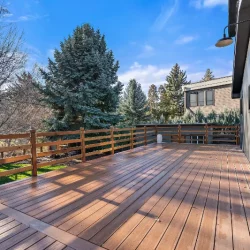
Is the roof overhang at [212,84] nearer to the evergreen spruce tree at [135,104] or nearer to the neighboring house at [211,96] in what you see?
the neighboring house at [211,96]

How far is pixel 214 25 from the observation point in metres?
8.78

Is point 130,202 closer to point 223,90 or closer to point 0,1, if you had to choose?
point 0,1

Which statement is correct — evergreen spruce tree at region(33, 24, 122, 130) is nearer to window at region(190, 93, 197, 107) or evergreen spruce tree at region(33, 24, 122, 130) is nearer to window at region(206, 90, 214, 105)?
window at region(190, 93, 197, 107)

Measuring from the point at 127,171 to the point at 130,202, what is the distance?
1606mm

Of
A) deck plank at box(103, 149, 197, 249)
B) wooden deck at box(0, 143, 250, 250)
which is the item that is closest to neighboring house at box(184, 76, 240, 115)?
wooden deck at box(0, 143, 250, 250)

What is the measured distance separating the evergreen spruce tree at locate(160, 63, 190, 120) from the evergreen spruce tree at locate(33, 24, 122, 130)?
18.4 metres

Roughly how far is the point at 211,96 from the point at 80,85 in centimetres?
1109

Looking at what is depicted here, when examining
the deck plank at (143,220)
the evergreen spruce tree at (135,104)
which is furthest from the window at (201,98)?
the deck plank at (143,220)

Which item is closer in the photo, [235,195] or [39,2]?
A: [235,195]

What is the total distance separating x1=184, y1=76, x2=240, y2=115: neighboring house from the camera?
1424cm

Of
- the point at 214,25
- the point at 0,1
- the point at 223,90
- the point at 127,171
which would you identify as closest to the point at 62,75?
the point at 0,1

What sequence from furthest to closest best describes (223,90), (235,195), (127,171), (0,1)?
(223,90) → (0,1) → (127,171) → (235,195)

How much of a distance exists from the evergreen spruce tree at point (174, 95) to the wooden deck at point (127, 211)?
76.9ft

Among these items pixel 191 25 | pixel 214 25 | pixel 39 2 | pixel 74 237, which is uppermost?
pixel 39 2
